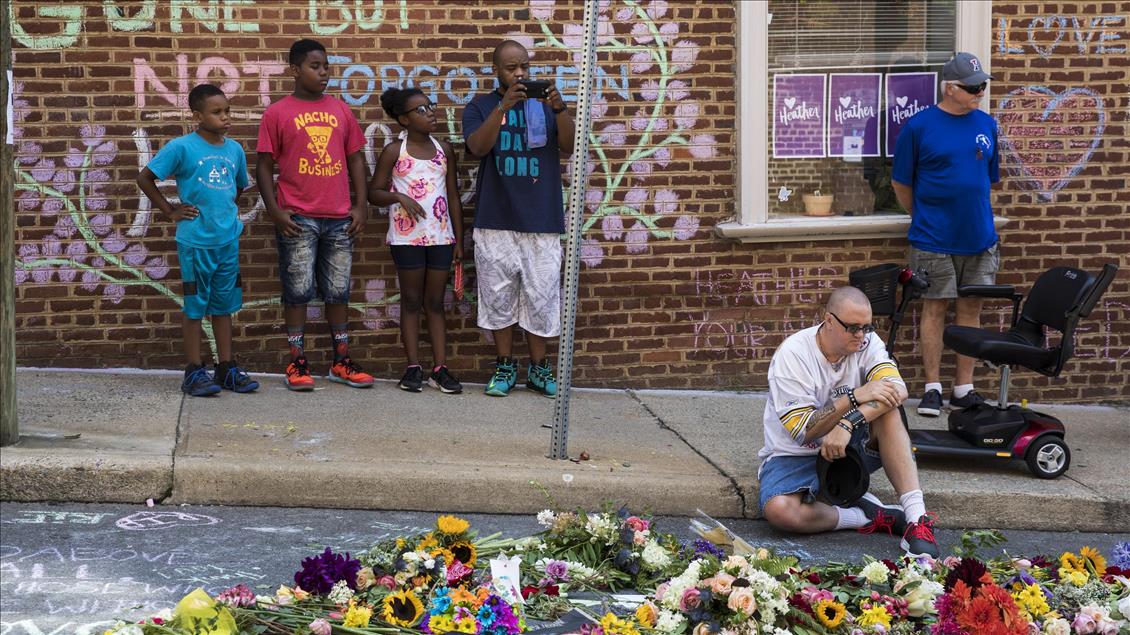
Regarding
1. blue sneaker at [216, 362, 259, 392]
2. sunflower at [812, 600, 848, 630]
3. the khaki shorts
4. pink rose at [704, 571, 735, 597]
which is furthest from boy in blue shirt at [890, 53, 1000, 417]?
pink rose at [704, 571, 735, 597]

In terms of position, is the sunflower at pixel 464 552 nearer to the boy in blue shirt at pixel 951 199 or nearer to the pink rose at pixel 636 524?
the pink rose at pixel 636 524

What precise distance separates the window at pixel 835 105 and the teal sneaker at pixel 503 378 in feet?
5.17

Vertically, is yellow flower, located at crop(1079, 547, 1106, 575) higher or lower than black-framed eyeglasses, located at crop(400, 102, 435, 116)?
lower

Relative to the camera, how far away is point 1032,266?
28.1 feet

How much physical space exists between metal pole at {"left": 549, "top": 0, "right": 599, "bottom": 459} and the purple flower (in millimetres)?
2869

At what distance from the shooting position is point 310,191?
746 cm

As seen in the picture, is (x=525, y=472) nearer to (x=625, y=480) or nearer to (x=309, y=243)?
(x=625, y=480)

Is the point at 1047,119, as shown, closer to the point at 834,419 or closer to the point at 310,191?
the point at 834,419

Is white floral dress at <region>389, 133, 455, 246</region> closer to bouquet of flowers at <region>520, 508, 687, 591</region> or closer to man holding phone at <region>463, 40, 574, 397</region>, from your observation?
man holding phone at <region>463, 40, 574, 397</region>

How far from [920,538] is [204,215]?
4090 mm

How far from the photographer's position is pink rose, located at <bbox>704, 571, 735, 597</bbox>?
3.38 meters

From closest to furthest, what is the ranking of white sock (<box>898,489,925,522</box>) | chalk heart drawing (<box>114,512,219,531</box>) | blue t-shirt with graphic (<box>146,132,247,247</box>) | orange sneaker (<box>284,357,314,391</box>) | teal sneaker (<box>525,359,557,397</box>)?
chalk heart drawing (<box>114,512,219,531</box>), white sock (<box>898,489,925,522</box>), blue t-shirt with graphic (<box>146,132,247,247</box>), orange sneaker (<box>284,357,314,391</box>), teal sneaker (<box>525,359,557,397</box>)

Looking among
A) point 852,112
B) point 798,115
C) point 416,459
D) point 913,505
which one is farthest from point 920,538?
point 852,112

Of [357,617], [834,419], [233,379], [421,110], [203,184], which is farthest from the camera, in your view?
[421,110]
